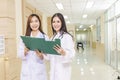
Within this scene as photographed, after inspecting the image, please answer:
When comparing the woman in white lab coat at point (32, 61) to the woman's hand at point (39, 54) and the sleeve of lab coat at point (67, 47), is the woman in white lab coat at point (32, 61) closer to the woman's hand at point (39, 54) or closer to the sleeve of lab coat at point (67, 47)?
the woman's hand at point (39, 54)

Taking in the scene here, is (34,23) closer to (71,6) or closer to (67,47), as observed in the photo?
(67,47)

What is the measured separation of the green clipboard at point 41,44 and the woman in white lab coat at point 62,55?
13cm

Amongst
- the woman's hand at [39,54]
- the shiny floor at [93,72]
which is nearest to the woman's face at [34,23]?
the woman's hand at [39,54]

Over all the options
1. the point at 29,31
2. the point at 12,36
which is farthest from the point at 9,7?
the point at 29,31

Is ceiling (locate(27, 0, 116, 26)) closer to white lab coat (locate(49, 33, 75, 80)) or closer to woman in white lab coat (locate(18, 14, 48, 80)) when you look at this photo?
woman in white lab coat (locate(18, 14, 48, 80))

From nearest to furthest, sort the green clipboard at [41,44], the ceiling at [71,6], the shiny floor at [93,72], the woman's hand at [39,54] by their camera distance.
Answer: the green clipboard at [41,44], the woman's hand at [39,54], the shiny floor at [93,72], the ceiling at [71,6]

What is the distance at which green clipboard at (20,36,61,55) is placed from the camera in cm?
229

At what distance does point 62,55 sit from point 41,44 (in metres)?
0.30

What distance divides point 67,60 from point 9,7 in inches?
108

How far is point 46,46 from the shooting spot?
7.71ft

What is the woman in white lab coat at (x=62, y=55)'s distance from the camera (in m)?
2.39

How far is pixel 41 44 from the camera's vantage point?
240 centimetres

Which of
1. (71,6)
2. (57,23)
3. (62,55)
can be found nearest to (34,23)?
(57,23)

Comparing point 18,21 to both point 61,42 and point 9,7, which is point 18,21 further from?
point 61,42
